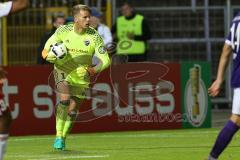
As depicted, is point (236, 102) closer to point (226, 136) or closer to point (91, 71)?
point (226, 136)

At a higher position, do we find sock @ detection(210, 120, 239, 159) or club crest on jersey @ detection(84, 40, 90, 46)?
club crest on jersey @ detection(84, 40, 90, 46)

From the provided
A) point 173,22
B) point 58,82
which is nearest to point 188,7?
point 173,22

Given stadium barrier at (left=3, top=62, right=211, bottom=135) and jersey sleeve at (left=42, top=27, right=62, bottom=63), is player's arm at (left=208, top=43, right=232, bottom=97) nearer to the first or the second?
jersey sleeve at (left=42, top=27, right=62, bottom=63)

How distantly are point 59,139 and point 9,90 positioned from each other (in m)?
4.12

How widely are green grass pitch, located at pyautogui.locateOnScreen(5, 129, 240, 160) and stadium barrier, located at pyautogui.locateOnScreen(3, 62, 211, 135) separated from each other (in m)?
0.34

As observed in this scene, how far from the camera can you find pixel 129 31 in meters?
20.6

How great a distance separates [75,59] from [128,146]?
1590 millimetres

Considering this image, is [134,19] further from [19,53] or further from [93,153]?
[93,153]

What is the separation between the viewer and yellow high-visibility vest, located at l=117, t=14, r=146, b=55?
20469 millimetres

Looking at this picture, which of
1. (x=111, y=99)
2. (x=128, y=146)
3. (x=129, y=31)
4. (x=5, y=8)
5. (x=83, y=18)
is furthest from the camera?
(x=129, y=31)

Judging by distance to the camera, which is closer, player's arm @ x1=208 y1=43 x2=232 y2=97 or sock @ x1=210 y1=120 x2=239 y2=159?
player's arm @ x1=208 y1=43 x2=232 y2=97

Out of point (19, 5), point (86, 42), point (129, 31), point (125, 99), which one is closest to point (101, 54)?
point (86, 42)

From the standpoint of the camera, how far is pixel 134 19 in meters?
20.5

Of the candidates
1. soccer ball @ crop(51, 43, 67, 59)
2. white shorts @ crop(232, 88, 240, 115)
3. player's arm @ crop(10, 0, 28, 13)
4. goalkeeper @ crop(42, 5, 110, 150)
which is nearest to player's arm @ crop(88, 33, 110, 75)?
goalkeeper @ crop(42, 5, 110, 150)
